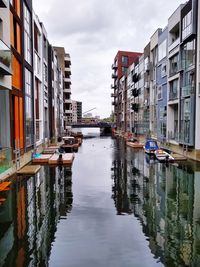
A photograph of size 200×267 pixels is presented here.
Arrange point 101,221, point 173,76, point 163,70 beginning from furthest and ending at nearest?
point 163,70 < point 173,76 < point 101,221

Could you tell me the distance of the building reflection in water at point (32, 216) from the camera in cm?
933

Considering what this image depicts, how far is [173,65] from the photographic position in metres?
39.9

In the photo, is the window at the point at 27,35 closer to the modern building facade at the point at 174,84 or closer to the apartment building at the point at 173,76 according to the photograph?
the modern building facade at the point at 174,84

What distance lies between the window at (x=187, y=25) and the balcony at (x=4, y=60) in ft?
69.0

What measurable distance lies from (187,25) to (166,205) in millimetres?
24868

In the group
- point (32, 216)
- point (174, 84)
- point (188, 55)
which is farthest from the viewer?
point (174, 84)

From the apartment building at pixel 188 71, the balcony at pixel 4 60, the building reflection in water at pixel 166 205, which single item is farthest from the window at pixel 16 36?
the apartment building at pixel 188 71

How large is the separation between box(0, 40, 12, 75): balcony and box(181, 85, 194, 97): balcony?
66.1 ft

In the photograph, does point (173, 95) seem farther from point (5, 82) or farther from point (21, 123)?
point (5, 82)

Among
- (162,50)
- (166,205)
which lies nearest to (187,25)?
(162,50)

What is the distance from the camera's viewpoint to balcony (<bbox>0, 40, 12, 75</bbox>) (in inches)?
727

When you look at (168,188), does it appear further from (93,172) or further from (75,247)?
(75,247)

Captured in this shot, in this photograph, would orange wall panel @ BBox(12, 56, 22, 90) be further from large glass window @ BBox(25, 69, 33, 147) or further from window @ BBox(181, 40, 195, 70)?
window @ BBox(181, 40, 195, 70)

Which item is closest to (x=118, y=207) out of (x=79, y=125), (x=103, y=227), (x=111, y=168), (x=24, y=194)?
(x=103, y=227)
